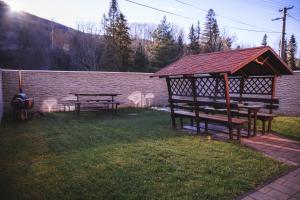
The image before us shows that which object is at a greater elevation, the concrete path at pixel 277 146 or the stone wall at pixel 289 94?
the stone wall at pixel 289 94

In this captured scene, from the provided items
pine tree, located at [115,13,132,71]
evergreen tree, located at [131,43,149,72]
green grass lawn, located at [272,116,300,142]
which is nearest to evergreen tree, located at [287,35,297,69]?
evergreen tree, located at [131,43,149,72]

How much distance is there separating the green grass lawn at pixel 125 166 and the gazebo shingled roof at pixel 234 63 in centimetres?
181

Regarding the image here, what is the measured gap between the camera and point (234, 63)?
5816 mm

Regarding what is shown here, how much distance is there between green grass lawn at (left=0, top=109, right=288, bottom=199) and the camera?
3305 millimetres

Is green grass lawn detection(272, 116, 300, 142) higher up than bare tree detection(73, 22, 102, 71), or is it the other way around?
bare tree detection(73, 22, 102, 71)

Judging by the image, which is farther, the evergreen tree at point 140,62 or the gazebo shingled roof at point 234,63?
the evergreen tree at point 140,62

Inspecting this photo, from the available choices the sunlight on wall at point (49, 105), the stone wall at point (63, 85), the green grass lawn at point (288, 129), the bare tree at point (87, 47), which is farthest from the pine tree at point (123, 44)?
the green grass lawn at point (288, 129)

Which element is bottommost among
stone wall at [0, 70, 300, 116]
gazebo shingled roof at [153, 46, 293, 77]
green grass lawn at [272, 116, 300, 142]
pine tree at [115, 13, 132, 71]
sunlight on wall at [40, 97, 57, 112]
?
green grass lawn at [272, 116, 300, 142]

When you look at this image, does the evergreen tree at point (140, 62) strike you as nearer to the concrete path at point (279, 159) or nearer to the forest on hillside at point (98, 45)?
the forest on hillside at point (98, 45)

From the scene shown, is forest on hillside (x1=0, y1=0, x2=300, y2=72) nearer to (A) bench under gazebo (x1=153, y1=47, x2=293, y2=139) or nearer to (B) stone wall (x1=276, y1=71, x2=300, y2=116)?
(B) stone wall (x1=276, y1=71, x2=300, y2=116)

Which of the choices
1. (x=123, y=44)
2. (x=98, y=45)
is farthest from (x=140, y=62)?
(x=98, y=45)

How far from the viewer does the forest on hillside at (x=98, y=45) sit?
28.3 metres

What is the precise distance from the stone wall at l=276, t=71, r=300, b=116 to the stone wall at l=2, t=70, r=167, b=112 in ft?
22.5

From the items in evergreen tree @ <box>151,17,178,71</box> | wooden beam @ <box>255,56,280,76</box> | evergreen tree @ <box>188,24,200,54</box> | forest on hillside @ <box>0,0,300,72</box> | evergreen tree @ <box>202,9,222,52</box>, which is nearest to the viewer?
wooden beam @ <box>255,56,280,76</box>
